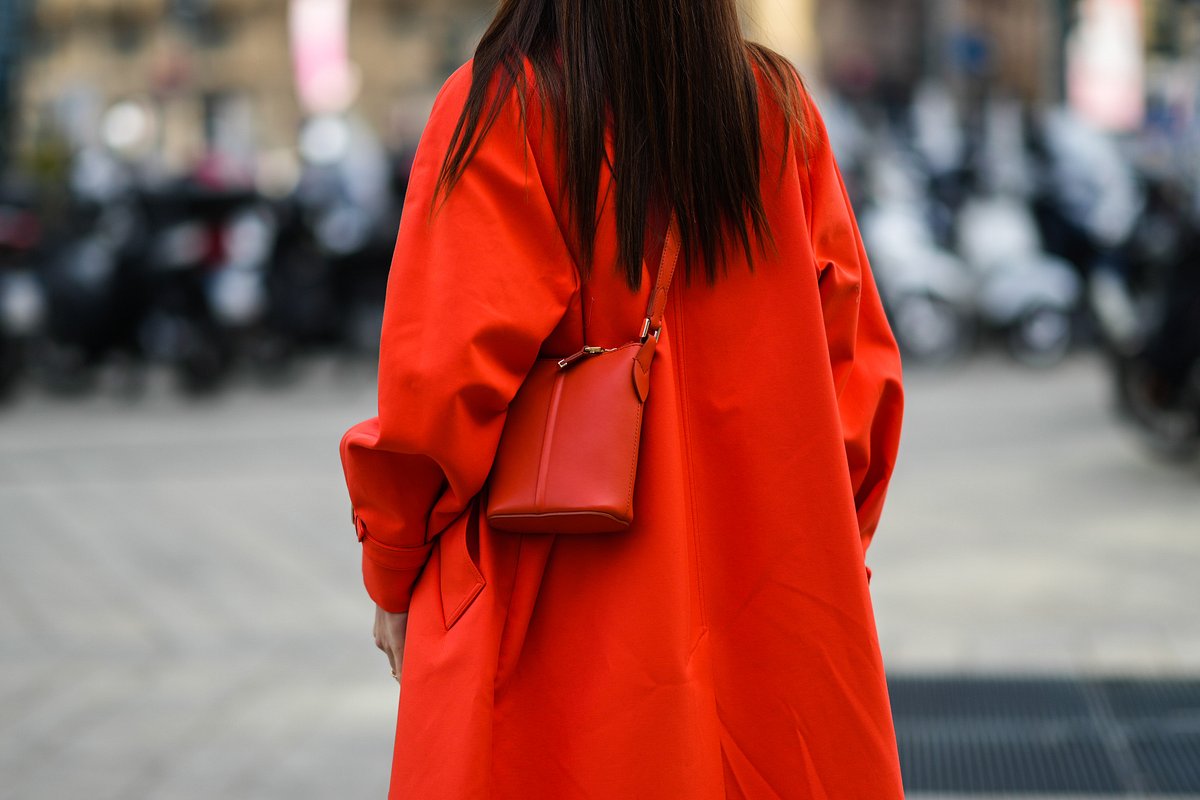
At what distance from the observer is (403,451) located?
5.55 ft

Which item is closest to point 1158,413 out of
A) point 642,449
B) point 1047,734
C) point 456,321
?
point 1047,734

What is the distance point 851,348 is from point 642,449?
35 cm

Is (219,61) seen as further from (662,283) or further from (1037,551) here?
(662,283)

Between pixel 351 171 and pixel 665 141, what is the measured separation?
10407 millimetres

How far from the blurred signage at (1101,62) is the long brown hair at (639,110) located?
1380 centimetres

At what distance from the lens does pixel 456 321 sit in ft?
5.49

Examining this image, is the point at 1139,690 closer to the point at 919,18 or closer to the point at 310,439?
the point at 310,439

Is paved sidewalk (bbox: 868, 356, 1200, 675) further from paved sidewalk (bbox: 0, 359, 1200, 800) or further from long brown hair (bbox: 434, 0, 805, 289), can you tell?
long brown hair (bbox: 434, 0, 805, 289)

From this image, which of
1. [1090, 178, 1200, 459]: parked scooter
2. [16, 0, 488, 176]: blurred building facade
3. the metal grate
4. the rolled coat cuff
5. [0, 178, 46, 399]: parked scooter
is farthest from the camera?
[16, 0, 488, 176]: blurred building facade

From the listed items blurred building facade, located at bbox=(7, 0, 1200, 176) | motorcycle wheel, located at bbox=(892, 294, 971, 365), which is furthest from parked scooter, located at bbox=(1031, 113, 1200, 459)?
blurred building facade, located at bbox=(7, 0, 1200, 176)

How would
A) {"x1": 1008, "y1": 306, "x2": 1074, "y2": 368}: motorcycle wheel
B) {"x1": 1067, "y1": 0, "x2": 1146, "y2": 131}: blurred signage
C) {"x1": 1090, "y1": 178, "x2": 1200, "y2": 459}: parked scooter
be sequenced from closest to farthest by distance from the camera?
{"x1": 1090, "y1": 178, "x2": 1200, "y2": 459}: parked scooter
{"x1": 1008, "y1": 306, "x2": 1074, "y2": 368}: motorcycle wheel
{"x1": 1067, "y1": 0, "x2": 1146, "y2": 131}: blurred signage

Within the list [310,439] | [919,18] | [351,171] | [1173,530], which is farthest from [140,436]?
A: [919,18]

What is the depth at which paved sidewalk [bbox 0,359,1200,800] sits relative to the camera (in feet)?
12.3

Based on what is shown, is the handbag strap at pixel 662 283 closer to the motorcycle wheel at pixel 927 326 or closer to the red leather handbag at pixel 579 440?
the red leather handbag at pixel 579 440
